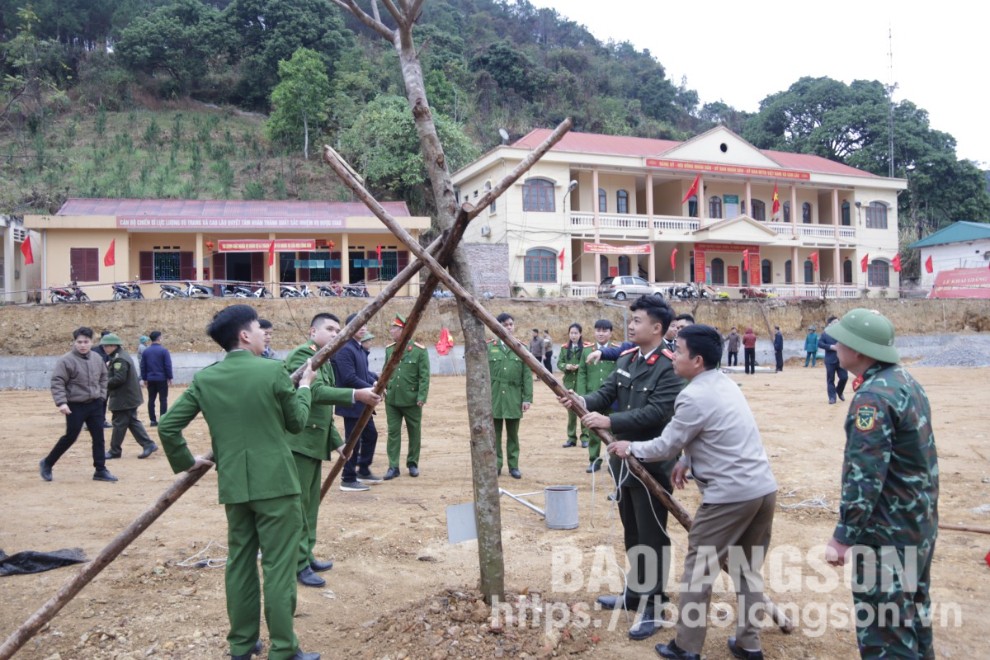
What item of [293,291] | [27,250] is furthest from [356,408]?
[27,250]

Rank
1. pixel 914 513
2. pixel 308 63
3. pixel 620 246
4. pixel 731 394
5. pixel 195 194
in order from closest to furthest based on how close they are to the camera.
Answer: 1. pixel 914 513
2. pixel 731 394
3. pixel 620 246
4. pixel 195 194
5. pixel 308 63

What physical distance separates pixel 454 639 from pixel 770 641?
1877 millimetres

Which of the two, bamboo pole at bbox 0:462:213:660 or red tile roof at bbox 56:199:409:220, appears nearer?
bamboo pole at bbox 0:462:213:660

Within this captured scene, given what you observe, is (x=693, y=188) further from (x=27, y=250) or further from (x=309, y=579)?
(x=309, y=579)

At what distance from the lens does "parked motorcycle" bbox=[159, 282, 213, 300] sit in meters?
24.7

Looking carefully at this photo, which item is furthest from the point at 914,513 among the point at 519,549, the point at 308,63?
the point at 308,63

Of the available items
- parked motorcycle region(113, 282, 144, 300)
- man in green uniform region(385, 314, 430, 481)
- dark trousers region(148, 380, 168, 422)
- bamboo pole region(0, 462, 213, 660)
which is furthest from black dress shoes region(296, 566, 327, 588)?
parked motorcycle region(113, 282, 144, 300)

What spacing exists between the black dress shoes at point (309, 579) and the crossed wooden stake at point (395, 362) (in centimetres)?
57

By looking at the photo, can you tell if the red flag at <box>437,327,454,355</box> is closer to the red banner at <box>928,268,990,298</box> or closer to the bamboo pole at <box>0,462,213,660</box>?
the bamboo pole at <box>0,462,213,660</box>

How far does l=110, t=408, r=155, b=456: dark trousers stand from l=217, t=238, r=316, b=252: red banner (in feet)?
61.5

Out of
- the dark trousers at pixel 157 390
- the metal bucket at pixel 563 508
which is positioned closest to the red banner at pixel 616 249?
the dark trousers at pixel 157 390

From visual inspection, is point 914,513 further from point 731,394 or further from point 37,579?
point 37,579

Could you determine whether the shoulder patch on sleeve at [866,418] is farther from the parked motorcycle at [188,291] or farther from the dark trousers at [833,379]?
the parked motorcycle at [188,291]

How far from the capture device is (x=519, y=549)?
18.6 ft
